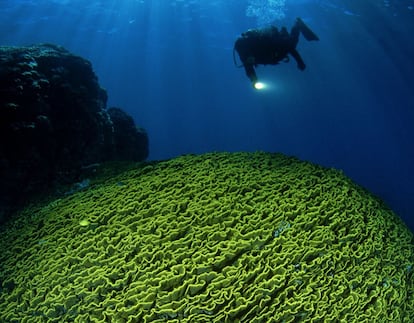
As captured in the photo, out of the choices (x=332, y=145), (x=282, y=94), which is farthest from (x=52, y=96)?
(x=332, y=145)

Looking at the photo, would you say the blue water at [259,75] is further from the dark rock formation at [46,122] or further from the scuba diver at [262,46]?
the dark rock formation at [46,122]

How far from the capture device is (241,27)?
38000 mm

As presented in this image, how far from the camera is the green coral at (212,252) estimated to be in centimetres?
332

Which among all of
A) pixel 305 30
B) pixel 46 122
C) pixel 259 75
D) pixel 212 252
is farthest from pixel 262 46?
pixel 259 75

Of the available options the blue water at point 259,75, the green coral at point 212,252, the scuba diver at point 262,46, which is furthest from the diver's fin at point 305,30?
the blue water at point 259,75

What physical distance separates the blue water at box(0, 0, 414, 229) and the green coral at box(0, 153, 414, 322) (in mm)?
25494

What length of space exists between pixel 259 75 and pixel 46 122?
56.1 meters

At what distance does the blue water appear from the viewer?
31.4 meters

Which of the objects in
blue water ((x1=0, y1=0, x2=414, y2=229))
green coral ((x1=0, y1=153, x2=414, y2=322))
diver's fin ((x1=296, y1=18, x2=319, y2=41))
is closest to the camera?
green coral ((x1=0, y1=153, x2=414, y2=322))

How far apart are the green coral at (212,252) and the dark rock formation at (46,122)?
197cm

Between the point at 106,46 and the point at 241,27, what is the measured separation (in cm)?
1708

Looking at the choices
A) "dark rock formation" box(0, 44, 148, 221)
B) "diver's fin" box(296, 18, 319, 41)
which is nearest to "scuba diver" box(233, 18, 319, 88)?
"diver's fin" box(296, 18, 319, 41)

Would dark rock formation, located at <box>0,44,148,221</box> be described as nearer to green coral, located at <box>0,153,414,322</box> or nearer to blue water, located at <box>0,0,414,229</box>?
green coral, located at <box>0,153,414,322</box>

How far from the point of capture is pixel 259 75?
60.7 metres
